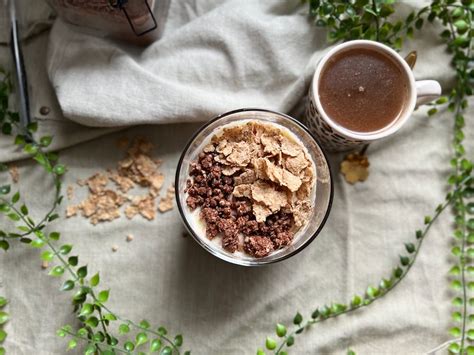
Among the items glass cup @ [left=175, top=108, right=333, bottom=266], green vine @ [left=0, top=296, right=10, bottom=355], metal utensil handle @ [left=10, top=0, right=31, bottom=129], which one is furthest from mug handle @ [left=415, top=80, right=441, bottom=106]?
green vine @ [left=0, top=296, right=10, bottom=355]

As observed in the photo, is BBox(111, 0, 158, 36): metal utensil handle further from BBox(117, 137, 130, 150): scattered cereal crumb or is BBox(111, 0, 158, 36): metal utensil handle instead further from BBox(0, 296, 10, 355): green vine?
BBox(0, 296, 10, 355): green vine

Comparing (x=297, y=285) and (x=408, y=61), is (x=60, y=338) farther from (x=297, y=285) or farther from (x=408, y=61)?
(x=408, y=61)

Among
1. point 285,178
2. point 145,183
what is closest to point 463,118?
point 285,178

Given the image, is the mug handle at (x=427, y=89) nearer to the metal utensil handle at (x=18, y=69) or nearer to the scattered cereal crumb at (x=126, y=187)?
the scattered cereal crumb at (x=126, y=187)

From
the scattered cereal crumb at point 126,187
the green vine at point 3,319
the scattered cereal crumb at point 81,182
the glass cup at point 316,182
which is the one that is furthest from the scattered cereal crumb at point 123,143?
the green vine at point 3,319

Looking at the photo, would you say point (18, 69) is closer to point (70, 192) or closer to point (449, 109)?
point (70, 192)
